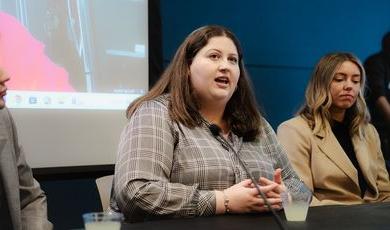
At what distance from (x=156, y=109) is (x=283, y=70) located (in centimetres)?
217

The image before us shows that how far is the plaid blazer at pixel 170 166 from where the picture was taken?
1546 mm

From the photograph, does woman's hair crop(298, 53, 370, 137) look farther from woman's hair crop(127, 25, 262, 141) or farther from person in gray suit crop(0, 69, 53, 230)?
person in gray suit crop(0, 69, 53, 230)

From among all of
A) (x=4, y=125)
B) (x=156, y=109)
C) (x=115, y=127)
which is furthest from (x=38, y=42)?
(x=4, y=125)

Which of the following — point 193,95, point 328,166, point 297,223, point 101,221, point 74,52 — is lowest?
point 328,166

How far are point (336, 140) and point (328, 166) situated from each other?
0.17 meters

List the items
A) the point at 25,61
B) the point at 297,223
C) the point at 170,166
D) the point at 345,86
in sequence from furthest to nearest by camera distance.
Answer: the point at 345,86
the point at 25,61
the point at 170,166
the point at 297,223

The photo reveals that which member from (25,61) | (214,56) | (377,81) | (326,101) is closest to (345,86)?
(326,101)

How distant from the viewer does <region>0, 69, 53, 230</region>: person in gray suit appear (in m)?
1.34

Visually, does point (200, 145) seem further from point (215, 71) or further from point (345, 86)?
point (345, 86)

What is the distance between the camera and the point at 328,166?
2.50 m

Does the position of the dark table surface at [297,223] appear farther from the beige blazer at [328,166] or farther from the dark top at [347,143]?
the dark top at [347,143]

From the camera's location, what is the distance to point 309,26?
3840 millimetres

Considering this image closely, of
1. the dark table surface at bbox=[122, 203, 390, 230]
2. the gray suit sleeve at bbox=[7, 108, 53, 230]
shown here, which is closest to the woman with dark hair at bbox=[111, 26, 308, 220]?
the dark table surface at bbox=[122, 203, 390, 230]

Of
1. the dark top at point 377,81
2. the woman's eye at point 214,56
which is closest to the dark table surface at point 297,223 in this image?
the woman's eye at point 214,56
